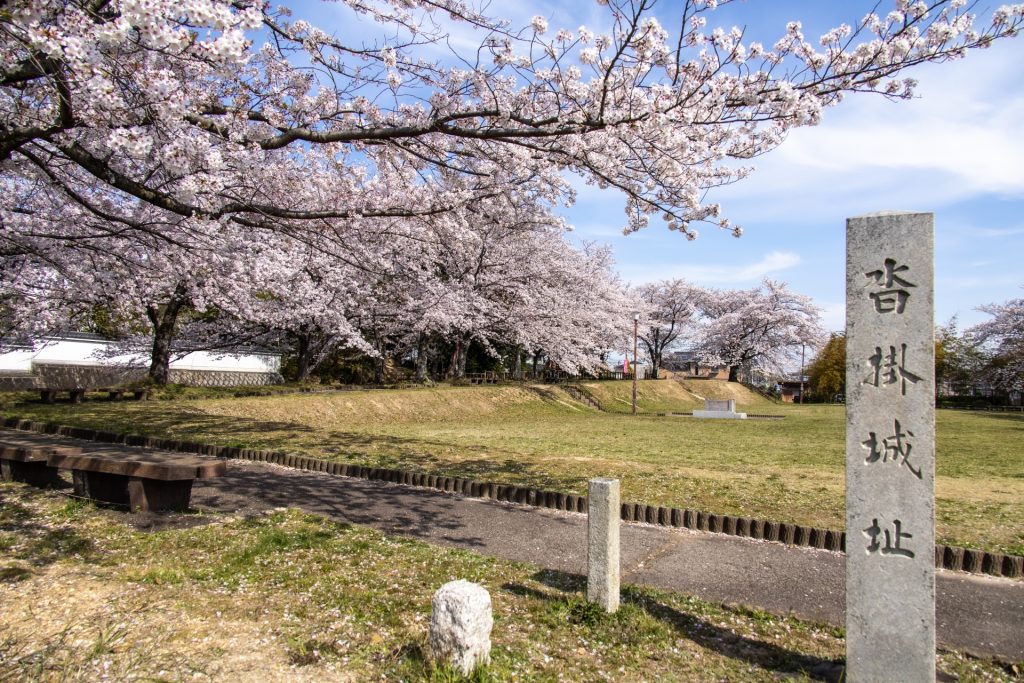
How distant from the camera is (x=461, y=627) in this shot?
3.10 m

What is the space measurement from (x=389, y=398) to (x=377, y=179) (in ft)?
32.2

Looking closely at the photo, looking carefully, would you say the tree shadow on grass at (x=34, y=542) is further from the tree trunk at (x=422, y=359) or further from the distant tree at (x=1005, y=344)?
the distant tree at (x=1005, y=344)

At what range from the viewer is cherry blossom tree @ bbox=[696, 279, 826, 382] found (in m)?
50.6

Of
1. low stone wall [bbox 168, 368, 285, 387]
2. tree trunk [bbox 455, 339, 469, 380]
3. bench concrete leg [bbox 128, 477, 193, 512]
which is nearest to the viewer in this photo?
bench concrete leg [bbox 128, 477, 193, 512]

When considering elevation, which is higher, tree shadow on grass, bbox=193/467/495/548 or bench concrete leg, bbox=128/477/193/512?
bench concrete leg, bbox=128/477/193/512

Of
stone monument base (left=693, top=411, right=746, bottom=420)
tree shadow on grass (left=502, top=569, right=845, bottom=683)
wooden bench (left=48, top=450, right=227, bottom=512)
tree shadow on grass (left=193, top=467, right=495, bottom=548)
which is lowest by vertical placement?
stone monument base (left=693, top=411, right=746, bottom=420)

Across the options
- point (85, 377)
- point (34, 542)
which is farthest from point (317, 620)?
point (85, 377)

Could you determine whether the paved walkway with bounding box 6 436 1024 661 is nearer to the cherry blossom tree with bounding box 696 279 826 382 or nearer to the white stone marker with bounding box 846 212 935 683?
the white stone marker with bounding box 846 212 935 683

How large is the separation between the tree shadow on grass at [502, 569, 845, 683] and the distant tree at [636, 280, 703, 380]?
1897 inches

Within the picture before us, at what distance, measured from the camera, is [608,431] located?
17625 mm

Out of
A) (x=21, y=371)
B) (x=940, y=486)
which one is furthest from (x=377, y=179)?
(x=21, y=371)

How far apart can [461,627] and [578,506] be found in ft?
12.2

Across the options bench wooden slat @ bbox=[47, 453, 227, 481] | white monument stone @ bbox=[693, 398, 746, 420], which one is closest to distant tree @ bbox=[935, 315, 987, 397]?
white monument stone @ bbox=[693, 398, 746, 420]

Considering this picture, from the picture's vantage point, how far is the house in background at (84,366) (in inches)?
830
